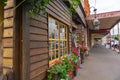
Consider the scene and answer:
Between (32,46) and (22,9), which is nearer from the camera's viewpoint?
(22,9)

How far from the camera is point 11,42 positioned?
1888 mm

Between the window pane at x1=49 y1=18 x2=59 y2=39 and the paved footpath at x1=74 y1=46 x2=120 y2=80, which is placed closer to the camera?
the window pane at x1=49 y1=18 x2=59 y2=39

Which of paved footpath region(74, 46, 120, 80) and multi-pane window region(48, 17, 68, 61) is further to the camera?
paved footpath region(74, 46, 120, 80)

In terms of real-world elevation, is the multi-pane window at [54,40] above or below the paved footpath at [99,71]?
above

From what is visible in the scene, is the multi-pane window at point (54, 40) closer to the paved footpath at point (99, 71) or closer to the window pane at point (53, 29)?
the window pane at point (53, 29)

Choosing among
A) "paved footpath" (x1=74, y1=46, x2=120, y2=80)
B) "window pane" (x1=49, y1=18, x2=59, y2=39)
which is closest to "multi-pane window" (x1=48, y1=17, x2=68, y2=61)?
"window pane" (x1=49, y1=18, x2=59, y2=39)

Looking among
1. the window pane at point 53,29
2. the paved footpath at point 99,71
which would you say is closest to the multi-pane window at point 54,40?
the window pane at point 53,29

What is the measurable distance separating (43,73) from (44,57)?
14.3 inches

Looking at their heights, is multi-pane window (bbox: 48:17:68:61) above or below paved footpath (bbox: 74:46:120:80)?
above

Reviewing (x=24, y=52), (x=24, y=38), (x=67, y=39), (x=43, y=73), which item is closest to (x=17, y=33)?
(x=24, y=38)

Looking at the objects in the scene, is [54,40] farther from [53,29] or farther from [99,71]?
[99,71]

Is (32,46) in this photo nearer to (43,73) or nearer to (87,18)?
(43,73)

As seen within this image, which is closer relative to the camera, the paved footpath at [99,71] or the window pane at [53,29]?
the window pane at [53,29]

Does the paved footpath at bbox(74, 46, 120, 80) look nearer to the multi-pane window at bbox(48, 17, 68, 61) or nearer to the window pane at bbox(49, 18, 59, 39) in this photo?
the multi-pane window at bbox(48, 17, 68, 61)
